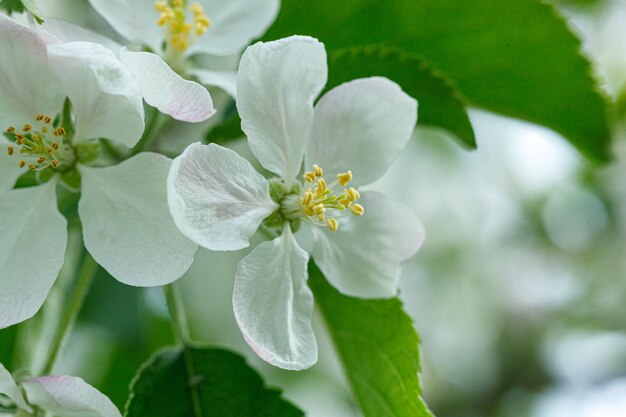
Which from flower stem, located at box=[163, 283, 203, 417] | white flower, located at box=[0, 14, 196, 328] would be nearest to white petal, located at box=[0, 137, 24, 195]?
white flower, located at box=[0, 14, 196, 328]

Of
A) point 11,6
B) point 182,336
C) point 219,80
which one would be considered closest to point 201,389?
point 182,336

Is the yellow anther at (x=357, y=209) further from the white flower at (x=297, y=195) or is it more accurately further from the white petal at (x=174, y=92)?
the white petal at (x=174, y=92)

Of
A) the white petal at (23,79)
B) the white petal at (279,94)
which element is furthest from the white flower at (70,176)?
the white petal at (279,94)

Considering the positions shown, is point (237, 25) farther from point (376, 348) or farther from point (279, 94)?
point (376, 348)

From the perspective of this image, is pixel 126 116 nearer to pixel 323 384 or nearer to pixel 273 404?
pixel 273 404

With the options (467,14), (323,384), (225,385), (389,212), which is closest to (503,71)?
(467,14)

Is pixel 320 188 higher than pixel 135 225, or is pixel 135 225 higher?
pixel 320 188

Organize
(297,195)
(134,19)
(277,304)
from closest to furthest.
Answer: (277,304) → (297,195) → (134,19)

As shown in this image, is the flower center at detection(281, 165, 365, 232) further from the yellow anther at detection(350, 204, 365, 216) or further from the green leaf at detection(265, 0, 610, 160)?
the green leaf at detection(265, 0, 610, 160)

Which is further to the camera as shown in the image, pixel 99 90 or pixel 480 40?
pixel 480 40
